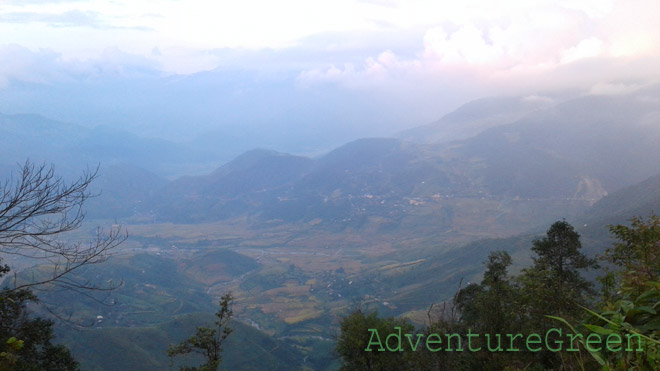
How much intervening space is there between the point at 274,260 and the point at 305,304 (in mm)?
37468

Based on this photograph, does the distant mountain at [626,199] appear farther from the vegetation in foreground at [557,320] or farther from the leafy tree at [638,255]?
the leafy tree at [638,255]

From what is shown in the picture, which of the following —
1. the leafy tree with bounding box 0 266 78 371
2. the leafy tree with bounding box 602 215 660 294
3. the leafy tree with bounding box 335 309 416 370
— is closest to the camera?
the leafy tree with bounding box 602 215 660 294

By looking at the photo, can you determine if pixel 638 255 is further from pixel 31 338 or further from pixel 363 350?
pixel 31 338

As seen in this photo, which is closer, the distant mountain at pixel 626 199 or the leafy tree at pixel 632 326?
the leafy tree at pixel 632 326

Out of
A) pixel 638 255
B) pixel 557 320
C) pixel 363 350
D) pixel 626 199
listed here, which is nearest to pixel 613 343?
pixel 557 320

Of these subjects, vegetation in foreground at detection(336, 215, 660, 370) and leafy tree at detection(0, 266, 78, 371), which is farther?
leafy tree at detection(0, 266, 78, 371)

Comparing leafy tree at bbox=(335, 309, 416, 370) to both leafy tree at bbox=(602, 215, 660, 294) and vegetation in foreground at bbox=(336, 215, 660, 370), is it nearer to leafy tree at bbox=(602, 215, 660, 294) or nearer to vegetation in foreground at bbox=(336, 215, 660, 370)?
vegetation in foreground at bbox=(336, 215, 660, 370)

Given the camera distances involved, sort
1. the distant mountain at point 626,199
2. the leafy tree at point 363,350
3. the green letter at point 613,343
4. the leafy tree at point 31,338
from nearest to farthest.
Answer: the green letter at point 613,343 < the leafy tree at point 31,338 < the leafy tree at point 363,350 < the distant mountain at point 626,199

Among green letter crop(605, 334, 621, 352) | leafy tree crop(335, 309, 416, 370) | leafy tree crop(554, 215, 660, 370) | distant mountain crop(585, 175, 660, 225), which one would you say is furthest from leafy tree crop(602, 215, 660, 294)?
distant mountain crop(585, 175, 660, 225)

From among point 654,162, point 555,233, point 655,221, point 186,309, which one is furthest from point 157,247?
point 654,162

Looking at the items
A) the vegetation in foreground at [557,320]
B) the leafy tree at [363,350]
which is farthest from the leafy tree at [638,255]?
the leafy tree at [363,350]

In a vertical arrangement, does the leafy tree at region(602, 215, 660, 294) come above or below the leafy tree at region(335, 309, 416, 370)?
above

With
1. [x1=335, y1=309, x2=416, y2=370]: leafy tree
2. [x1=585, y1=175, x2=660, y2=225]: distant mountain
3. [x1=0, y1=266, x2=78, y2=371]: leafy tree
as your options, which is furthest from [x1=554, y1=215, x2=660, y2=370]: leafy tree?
[x1=585, y1=175, x2=660, y2=225]: distant mountain

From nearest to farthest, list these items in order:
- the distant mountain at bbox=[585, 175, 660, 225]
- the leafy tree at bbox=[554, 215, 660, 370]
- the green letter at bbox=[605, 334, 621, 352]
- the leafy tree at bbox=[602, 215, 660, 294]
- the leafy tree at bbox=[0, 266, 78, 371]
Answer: the leafy tree at bbox=[554, 215, 660, 370] → the green letter at bbox=[605, 334, 621, 352] → the leafy tree at bbox=[602, 215, 660, 294] → the leafy tree at bbox=[0, 266, 78, 371] → the distant mountain at bbox=[585, 175, 660, 225]
